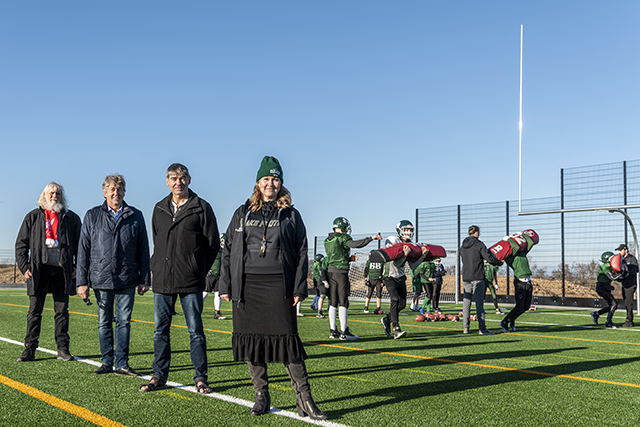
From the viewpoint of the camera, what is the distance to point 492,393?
5520 mm

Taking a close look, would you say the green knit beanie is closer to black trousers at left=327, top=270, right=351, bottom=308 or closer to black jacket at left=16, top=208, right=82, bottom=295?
black jacket at left=16, top=208, right=82, bottom=295

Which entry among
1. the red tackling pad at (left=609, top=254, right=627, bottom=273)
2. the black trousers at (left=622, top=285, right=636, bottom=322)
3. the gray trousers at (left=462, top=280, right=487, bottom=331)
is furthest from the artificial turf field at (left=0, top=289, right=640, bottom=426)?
the red tackling pad at (left=609, top=254, right=627, bottom=273)

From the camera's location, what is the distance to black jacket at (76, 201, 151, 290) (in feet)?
20.4

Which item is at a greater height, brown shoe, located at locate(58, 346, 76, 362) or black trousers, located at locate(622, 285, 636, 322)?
black trousers, located at locate(622, 285, 636, 322)

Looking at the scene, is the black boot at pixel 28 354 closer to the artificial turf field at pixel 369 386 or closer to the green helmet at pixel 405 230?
the artificial turf field at pixel 369 386

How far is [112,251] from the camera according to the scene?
6230mm

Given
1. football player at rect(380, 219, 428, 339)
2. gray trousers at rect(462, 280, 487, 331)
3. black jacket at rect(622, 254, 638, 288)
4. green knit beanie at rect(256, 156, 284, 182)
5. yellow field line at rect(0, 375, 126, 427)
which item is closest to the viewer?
yellow field line at rect(0, 375, 126, 427)

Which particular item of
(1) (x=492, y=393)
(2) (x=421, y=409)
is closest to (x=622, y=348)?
(1) (x=492, y=393)

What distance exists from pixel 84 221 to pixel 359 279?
2499cm

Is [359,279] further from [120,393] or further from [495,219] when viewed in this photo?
[120,393]

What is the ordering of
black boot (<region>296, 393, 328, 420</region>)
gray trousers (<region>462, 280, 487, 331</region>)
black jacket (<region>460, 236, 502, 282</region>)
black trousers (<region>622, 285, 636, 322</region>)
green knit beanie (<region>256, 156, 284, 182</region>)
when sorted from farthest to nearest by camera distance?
black trousers (<region>622, 285, 636, 322</region>), black jacket (<region>460, 236, 502, 282</region>), gray trousers (<region>462, 280, 487, 331</region>), green knit beanie (<region>256, 156, 284, 182</region>), black boot (<region>296, 393, 328, 420</region>)

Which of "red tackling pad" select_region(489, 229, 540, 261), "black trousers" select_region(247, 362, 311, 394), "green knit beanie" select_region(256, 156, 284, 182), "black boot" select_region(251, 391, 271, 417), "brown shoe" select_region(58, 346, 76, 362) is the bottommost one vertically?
"brown shoe" select_region(58, 346, 76, 362)

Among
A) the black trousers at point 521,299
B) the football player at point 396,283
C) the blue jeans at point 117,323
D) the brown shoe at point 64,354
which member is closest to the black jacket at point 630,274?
the black trousers at point 521,299

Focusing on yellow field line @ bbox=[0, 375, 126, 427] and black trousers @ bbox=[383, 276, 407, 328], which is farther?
black trousers @ bbox=[383, 276, 407, 328]
